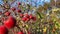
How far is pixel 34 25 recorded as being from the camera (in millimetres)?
4938

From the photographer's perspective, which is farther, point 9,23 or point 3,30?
point 9,23

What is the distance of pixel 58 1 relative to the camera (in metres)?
7.91

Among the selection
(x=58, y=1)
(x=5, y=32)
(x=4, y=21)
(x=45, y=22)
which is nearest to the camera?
(x=5, y=32)

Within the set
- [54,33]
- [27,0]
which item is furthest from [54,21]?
[27,0]

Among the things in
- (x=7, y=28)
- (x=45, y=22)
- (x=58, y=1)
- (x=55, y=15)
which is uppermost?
(x=7, y=28)

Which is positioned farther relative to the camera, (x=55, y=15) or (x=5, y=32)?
(x=55, y=15)

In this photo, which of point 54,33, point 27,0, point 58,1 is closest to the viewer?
point 54,33

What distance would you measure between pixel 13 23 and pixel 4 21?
0.45 ft

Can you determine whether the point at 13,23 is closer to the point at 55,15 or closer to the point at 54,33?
the point at 55,15

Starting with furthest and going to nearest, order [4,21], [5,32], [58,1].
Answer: [58,1], [4,21], [5,32]

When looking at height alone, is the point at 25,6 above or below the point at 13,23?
below

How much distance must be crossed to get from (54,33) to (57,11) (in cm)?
109

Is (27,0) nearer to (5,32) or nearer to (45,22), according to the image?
(45,22)

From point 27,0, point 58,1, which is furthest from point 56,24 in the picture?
point 58,1
